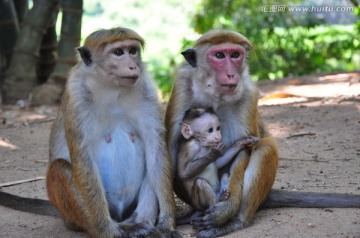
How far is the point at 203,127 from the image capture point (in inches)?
212

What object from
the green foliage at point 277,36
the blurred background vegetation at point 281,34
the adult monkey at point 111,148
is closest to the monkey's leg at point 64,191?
Answer: the adult monkey at point 111,148

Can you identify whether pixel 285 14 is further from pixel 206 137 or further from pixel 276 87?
pixel 206 137

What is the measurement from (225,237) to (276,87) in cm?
649

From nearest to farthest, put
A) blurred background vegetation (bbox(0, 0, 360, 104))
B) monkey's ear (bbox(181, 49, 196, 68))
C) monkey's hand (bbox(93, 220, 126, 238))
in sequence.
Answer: monkey's hand (bbox(93, 220, 126, 238)) → monkey's ear (bbox(181, 49, 196, 68)) → blurred background vegetation (bbox(0, 0, 360, 104))

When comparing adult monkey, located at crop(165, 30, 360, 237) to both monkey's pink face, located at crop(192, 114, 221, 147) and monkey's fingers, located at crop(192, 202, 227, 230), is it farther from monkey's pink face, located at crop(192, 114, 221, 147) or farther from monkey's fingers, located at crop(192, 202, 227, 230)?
monkey's pink face, located at crop(192, 114, 221, 147)

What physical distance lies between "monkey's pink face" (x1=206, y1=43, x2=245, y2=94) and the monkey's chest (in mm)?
841

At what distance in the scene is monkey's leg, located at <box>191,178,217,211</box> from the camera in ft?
17.7

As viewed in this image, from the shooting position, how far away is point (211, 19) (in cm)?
1551

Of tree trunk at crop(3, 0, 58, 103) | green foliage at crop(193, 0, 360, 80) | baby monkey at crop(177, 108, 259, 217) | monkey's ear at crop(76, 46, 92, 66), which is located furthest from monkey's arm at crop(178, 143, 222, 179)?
green foliage at crop(193, 0, 360, 80)

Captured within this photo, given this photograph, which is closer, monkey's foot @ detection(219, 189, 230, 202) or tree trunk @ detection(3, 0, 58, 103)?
monkey's foot @ detection(219, 189, 230, 202)

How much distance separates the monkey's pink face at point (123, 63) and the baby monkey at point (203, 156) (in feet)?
2.13

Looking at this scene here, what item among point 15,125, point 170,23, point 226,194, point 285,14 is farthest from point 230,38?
point 170,23

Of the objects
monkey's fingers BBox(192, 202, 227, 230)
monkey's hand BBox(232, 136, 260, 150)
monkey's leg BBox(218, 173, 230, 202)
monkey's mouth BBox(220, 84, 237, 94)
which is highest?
monkey's mouth BBox(220, 84, 237, 94)

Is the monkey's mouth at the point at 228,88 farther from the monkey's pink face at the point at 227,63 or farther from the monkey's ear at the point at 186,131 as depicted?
the monkey's ear at the point at 186,131
